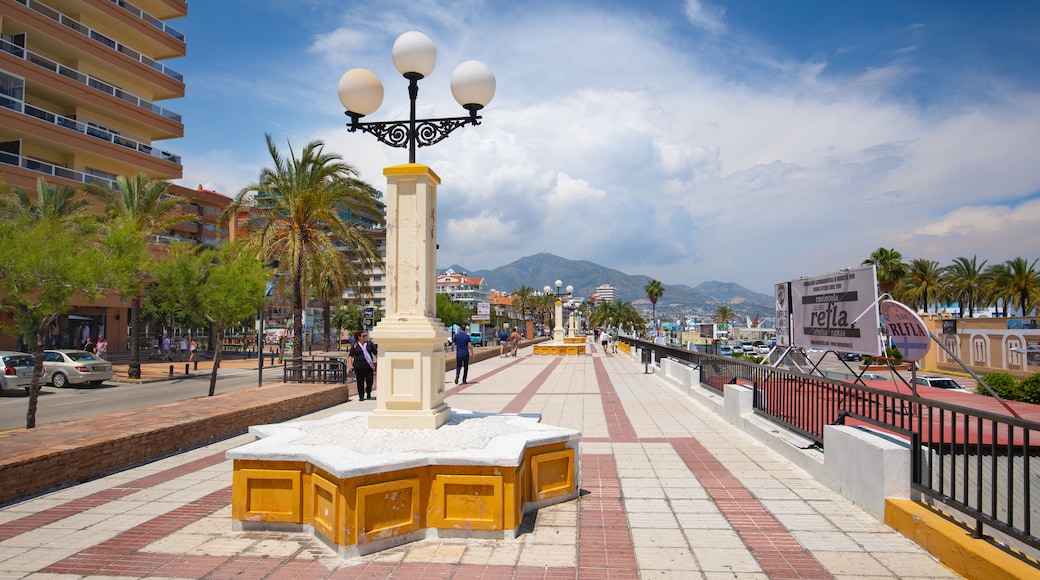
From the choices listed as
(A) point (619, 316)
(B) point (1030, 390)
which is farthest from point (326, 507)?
(A) point (619, 316)

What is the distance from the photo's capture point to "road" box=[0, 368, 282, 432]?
14.9 metres

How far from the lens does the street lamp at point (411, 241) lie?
19.3 feet

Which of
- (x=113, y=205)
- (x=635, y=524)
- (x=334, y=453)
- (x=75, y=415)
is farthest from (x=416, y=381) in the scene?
(x=113, y=205)

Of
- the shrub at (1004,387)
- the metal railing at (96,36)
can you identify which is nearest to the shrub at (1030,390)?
the shrub at (1004,387)

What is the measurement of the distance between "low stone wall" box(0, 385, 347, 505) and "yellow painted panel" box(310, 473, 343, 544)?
3491 mm

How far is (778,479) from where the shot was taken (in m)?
6.80

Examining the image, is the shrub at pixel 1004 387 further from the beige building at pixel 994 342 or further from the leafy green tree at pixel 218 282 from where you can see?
the leafy green tree at pixel 218 282

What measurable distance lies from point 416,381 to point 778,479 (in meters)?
A: 4.19

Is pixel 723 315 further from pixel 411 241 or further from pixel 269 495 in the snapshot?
pixel 269 495

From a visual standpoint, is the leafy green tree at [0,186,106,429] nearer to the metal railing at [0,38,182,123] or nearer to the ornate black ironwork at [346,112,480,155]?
the ornate black ironwork at [346,112,480,155]

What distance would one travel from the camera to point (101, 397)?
19.0 metres

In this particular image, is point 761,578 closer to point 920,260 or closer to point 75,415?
point 75,415

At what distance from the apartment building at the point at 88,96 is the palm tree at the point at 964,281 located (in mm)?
52838

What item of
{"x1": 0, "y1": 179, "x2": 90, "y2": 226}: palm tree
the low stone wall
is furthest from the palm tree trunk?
the low stone wall
